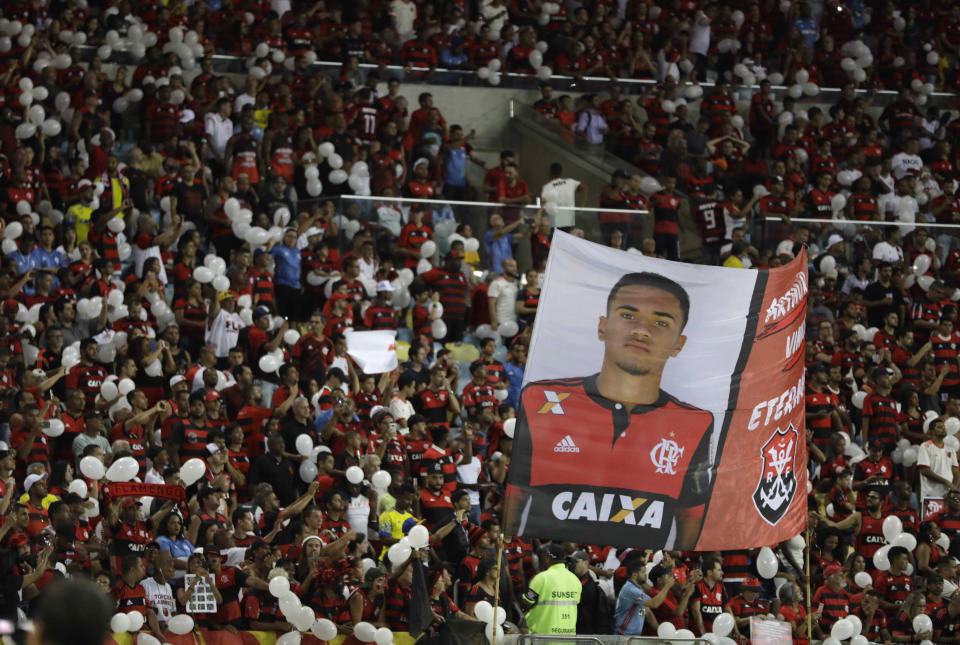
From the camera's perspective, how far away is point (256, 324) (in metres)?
16.3

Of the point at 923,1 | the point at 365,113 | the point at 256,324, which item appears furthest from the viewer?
the point at 923,1

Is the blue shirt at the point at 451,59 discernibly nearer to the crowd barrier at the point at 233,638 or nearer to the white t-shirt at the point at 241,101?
the white t-shirt at the point at 241,101

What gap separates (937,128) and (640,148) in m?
5.17

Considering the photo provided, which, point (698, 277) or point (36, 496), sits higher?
point (698, 277)

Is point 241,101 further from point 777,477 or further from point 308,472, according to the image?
point 777,477

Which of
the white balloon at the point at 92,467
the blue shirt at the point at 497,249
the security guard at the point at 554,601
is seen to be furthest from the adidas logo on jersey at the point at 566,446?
the blue shirt at the point at 497,249

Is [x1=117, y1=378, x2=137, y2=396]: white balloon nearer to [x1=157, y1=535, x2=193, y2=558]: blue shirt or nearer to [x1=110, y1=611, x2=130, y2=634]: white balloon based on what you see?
[x1=157, y1=535, x2=193, y2=558]: blue shirt

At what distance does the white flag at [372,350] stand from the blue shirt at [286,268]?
123 centimetres

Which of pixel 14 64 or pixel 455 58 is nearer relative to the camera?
pixel 14 64

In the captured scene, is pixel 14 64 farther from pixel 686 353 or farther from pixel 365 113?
pixel 686 353

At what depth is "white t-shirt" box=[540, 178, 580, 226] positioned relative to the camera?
18.5 m

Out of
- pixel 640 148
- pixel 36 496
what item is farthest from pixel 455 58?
pixel 36 496

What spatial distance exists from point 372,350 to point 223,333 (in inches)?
62.5

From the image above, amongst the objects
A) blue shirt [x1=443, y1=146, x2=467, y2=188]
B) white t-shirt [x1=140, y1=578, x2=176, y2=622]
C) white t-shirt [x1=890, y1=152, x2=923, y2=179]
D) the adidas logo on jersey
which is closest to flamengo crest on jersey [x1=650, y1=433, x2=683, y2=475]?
the adidas logo on jersey
